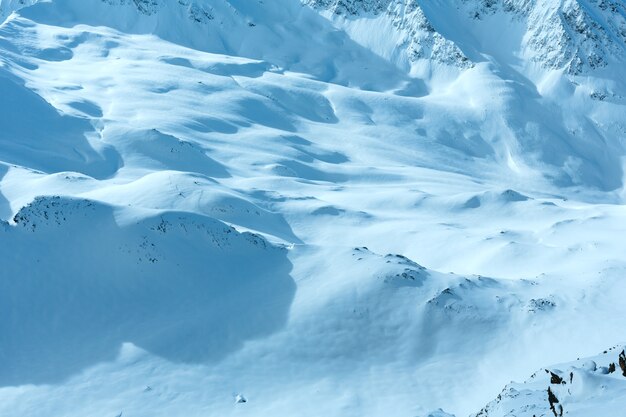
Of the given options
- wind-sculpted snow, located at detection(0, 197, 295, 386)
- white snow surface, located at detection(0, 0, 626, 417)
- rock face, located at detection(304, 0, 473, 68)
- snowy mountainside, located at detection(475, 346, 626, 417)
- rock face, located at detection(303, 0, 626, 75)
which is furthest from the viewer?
rock face, located at detection(304, 0, 473, 68)

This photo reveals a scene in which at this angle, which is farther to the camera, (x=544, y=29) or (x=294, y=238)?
(x=544, y=29)

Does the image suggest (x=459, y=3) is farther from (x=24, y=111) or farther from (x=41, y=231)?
(x=41, y=231)

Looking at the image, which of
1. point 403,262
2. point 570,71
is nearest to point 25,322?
point 403,262

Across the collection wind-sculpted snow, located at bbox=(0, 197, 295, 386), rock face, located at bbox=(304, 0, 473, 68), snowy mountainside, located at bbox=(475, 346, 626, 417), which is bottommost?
wind-sculpted snow, located at bbox=(0, 197, 295, 386)

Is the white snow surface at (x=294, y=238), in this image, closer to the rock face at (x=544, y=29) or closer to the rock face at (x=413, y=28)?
the rock face at (x=544, y=29)

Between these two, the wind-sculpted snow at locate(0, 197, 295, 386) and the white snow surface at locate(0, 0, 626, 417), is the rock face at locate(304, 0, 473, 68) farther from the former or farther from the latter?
the wind-sculpted snow at locate(0, 197, 295, 386)

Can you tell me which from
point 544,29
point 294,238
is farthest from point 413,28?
point 294,238

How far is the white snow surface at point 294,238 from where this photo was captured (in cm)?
1952

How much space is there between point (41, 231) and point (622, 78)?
86.4 m

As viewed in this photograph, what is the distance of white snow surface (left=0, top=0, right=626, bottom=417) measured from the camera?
19.5 m

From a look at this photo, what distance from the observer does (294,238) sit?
33.6 meters

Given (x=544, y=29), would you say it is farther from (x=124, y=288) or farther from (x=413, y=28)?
(x=124, y=288)

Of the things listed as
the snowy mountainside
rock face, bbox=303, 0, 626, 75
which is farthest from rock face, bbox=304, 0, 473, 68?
the snowy mountainside

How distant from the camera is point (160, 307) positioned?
Result: 22547 mm
